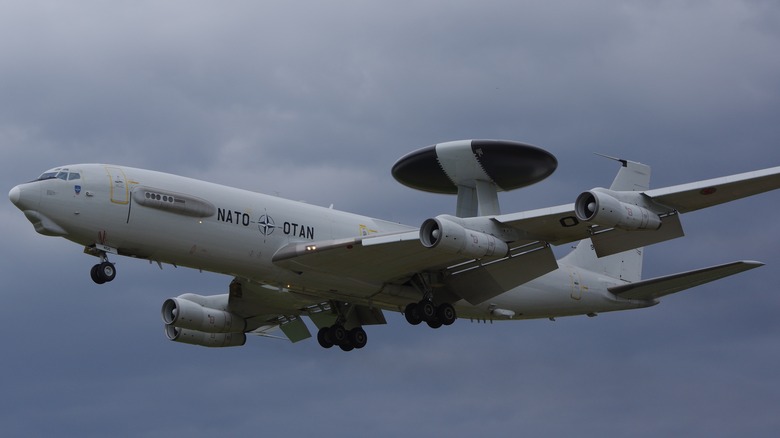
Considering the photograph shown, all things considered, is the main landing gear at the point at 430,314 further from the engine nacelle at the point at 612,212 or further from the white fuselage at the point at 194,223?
the engine nacelle at the point at 612,212

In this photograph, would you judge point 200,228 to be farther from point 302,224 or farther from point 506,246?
point 506,246

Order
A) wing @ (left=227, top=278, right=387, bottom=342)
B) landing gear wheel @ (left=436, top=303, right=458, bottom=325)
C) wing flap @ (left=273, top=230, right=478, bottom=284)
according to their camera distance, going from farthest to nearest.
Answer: wing @ (left=227, top=278, right=387, bottom=342)
landing gear wheel @ (left=436, top=303, right=458, bottom=325)
wing flap @ (left=273, top=230, right=478, bottom=284)

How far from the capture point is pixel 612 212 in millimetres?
45281

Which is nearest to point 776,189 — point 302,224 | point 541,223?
point 541,223

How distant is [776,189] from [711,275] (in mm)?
6404

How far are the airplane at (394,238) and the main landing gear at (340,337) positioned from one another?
54mm

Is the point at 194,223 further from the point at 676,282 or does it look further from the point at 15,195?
the point at 676,282

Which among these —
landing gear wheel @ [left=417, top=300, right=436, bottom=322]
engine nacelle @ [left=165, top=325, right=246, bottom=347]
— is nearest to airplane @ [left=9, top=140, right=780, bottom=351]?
landing gear wheel @ [left=417, top=300, right=436, bottom=322]

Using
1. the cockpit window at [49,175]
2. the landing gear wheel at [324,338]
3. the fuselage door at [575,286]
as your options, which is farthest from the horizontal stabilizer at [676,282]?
the cockpit window at [49,175]

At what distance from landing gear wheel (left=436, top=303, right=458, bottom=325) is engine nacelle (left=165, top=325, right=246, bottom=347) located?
1121cm

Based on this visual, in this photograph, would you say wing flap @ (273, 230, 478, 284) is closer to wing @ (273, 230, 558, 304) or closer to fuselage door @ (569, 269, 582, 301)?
wing @ (273, 230, 558, 304)

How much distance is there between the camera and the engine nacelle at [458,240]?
155ft

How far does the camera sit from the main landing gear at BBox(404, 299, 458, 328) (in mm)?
51688

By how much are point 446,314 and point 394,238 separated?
16.3ft
